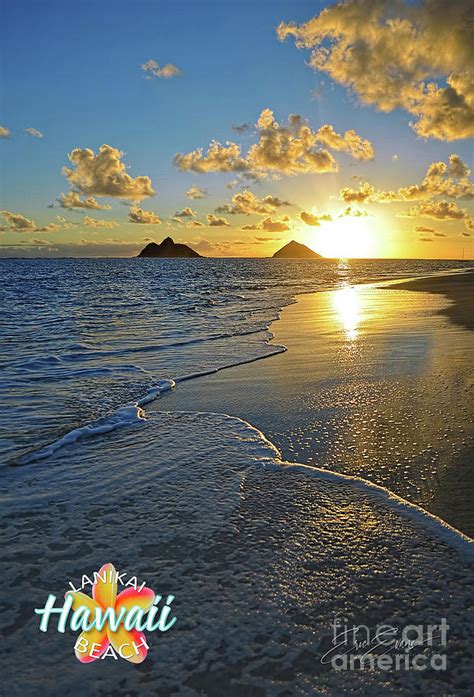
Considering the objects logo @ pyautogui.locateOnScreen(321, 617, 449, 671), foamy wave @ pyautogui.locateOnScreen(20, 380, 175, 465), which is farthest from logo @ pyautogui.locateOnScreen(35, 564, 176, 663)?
foamy wave @ pyautogui.locateOnScreen(20, 380, 175, 465)

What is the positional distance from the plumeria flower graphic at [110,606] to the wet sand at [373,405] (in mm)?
2322

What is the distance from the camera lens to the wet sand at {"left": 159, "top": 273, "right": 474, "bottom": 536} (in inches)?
166

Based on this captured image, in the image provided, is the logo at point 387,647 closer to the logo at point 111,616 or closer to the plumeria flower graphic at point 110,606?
the logo at point 111,616

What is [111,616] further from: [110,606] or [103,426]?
[103,426]

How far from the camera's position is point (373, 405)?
20.5 feet

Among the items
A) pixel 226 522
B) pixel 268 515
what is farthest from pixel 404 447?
pixel 226 522

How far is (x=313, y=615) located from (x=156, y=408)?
15.3 ft

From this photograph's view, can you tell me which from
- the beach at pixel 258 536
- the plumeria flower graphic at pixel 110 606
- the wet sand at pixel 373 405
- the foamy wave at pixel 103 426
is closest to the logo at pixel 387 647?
the beach at pixel 258 536

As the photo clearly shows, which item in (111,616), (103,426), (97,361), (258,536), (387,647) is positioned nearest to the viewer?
(387,647)

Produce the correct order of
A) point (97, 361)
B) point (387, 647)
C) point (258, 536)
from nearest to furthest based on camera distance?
point (387, 647) → point (258, 536) → point (97, 361)

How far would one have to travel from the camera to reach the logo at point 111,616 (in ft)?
8.12

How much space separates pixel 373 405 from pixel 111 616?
456cm

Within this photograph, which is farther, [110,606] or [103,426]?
[103,426]

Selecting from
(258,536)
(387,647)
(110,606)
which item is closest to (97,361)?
(258,536)
